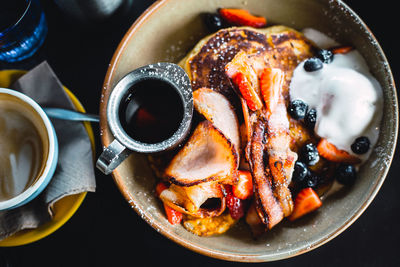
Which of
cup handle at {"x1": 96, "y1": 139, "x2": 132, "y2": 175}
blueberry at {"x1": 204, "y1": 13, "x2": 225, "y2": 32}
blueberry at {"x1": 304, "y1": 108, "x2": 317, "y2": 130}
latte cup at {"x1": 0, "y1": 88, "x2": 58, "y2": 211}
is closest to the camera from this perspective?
cup handle at {"x1": 96, "y1": 139, "x2": 132, "y2": 175}

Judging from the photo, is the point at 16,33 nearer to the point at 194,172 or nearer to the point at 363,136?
the point at 194,172

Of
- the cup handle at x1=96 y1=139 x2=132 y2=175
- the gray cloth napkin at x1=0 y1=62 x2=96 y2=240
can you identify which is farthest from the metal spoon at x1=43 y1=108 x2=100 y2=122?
the cup handle at x1=96 y1=139 x2=132 y2=175

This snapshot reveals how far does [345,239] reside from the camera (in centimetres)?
160

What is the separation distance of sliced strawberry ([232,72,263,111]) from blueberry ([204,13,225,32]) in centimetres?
32

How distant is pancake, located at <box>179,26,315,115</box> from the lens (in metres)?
1.44

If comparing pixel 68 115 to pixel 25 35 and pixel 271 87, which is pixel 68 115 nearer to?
pixel 25 35

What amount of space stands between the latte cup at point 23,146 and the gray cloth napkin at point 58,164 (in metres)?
0.07


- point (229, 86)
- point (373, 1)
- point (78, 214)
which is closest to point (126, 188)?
point (78, 214)

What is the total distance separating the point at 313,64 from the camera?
142 cm

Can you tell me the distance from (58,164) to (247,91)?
Result: 78cm

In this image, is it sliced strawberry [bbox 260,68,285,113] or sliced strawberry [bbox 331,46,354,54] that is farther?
sliced strawberry [bbox 331,46,354,54]

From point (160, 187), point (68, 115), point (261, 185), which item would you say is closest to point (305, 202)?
point (261, 185)

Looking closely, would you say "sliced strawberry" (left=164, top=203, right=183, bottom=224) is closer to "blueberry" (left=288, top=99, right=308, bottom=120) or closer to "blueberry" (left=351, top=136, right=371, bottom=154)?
"blueberry" (left=288, top=99, right=308, bottom=120)

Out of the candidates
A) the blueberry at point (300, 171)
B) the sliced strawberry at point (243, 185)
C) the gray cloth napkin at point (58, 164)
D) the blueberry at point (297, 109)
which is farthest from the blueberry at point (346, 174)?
the gray cloth napkin at point (58, 164)
